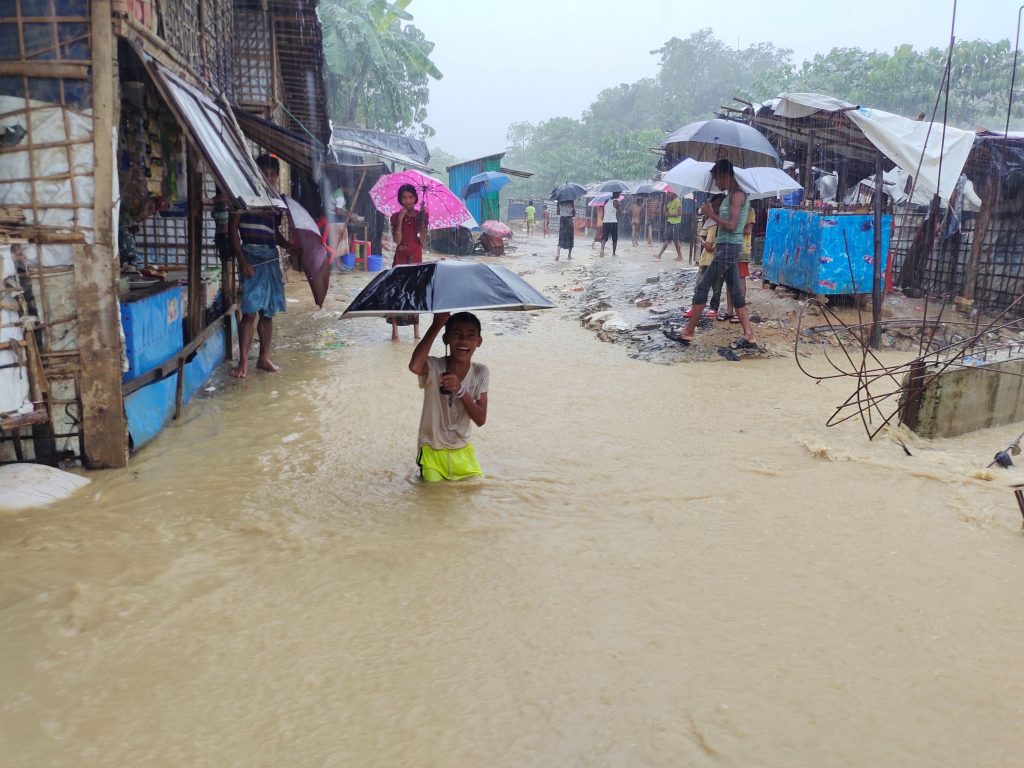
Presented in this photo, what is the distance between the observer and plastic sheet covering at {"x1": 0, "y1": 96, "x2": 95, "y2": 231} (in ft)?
13.5

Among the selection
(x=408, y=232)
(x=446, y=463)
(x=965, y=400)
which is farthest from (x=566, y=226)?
(x=446, y=463)

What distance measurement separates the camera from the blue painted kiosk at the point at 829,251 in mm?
9297

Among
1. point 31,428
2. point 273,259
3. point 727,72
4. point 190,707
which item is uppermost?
point 727,72

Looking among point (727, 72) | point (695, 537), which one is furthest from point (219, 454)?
point (727, 72)

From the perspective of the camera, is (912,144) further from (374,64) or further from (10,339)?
(374,64)

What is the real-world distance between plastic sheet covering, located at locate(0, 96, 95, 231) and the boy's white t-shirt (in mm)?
2116

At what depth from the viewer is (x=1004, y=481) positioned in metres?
4.75

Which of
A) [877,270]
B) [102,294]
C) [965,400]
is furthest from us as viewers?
[877,270]

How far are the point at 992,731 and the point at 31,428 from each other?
4.78 metres

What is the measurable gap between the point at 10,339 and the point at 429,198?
25.5ft

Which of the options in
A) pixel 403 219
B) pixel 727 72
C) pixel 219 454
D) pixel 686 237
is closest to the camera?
pixel 219 454

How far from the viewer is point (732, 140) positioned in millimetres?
8359

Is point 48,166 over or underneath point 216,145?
underneath

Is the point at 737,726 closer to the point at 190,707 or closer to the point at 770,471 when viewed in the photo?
the point at 190,707
